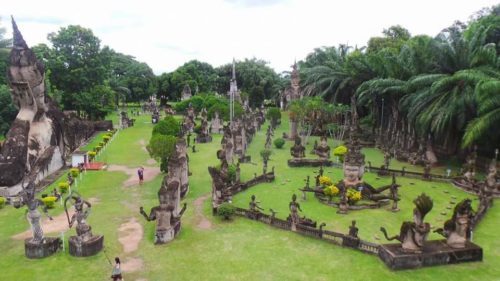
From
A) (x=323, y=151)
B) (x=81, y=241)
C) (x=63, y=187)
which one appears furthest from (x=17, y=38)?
(x=323, y=151)

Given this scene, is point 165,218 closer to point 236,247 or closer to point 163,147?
point 236,247

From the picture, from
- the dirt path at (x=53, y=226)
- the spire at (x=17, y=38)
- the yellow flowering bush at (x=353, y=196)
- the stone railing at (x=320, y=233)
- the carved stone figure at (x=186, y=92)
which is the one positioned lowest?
the dirt path at (x=53, y=226)

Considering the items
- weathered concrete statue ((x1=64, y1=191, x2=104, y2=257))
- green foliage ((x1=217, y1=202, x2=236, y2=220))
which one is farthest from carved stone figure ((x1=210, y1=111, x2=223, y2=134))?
weathered concrete statue ((x1=64, y1=191, x2=104, y2=257))

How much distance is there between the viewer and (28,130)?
102ft

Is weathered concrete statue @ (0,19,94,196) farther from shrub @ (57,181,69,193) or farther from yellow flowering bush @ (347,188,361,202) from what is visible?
yellow flowering bush @ (347,188,361,202)

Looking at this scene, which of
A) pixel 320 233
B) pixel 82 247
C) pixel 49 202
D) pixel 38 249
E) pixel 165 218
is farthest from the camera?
pixel 49 202

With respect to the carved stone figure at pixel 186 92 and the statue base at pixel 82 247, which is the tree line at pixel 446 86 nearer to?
the statue base at pixel 82 247

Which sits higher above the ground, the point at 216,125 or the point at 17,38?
the point at 17,38

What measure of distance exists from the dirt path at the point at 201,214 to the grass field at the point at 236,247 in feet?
0.38

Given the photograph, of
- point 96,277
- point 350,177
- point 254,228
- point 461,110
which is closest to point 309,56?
point 461,110

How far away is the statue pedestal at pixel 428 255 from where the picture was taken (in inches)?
671

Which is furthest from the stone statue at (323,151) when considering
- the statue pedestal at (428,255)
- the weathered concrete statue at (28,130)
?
the weathered concrete statue at (28,130)

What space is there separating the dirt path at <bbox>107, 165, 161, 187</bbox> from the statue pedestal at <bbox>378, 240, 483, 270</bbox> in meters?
19.9

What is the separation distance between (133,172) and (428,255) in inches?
970
